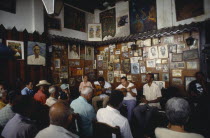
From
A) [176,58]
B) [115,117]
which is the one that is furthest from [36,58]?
[176,58]

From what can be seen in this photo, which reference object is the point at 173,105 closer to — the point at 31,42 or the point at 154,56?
the point at 154,56

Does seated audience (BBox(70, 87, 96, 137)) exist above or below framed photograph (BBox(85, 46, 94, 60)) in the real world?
below

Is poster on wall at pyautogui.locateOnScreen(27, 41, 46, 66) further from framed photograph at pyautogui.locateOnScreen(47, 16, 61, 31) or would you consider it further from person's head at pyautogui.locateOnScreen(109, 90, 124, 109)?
person's head at pyautogui.locateOnScreen(109, 90, 124, 109)

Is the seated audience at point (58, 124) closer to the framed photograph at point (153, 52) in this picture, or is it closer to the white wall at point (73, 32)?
the framed photograph at point (153, 52)

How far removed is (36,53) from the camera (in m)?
6.03

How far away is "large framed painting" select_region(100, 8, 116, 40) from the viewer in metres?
8.23

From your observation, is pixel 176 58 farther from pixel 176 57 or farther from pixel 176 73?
pixel 176 73

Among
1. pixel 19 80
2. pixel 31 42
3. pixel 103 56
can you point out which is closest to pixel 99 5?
pixel 103 56

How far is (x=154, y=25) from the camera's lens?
21.4 ft

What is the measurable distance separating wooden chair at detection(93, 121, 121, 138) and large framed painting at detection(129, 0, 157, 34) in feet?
18.9

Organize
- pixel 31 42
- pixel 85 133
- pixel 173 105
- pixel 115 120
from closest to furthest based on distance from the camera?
1. pixel 173 105
2. pixel 115 120
3. pixel 85 133
4. pixel 31 42

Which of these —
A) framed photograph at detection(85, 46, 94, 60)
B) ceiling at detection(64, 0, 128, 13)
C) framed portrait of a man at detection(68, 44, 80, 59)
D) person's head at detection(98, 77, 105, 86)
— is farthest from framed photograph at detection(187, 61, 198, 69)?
framed portrait of a man at detection(68, 44, 80, 59)

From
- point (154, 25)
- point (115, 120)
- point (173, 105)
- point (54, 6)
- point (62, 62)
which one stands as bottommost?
point (115, 120)

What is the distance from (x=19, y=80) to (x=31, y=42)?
1.64 metres
